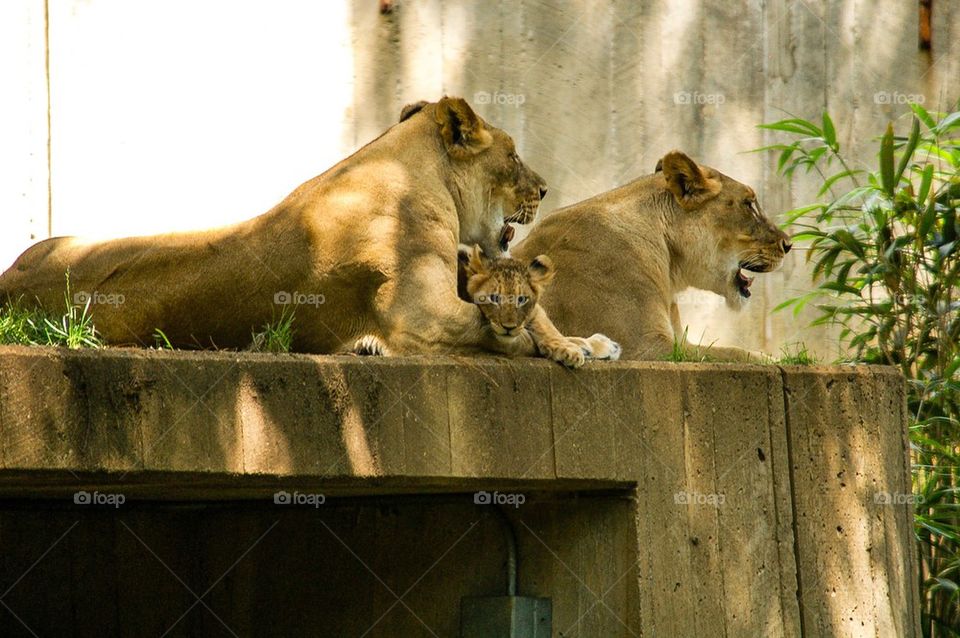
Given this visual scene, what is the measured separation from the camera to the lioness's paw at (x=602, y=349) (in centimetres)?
512

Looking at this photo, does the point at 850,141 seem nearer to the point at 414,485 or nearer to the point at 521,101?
the point at 521,101

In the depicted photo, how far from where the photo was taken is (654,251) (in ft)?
21.3

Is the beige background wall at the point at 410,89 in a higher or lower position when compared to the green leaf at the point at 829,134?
higher

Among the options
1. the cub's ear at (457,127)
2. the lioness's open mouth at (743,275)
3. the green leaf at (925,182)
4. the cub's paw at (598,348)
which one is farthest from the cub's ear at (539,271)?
the green leaf at (925,182)

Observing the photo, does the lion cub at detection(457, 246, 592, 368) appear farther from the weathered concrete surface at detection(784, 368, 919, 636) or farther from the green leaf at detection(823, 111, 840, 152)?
the green leaf at detection(823, 111, 840, 152)

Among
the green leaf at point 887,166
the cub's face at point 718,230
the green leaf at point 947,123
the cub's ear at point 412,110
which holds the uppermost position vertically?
the green leaf at point 947,123

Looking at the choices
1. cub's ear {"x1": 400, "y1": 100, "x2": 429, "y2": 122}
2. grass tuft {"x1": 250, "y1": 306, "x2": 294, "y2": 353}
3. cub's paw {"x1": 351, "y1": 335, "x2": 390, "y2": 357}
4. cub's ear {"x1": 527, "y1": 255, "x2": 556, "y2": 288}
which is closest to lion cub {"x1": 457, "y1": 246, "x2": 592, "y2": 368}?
cub's ear {"x1": 527, "y1": 255, "x2": 556, "y2": 288}

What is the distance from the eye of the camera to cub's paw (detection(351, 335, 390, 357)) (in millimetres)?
4984

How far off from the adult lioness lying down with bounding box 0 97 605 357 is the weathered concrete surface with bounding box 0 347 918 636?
1.20 feet

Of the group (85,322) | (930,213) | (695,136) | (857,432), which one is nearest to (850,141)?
(695,136)

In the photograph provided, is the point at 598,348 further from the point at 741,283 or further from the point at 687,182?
the point at 741,283

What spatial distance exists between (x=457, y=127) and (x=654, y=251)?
1.29 m

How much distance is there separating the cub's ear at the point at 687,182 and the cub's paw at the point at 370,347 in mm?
1991

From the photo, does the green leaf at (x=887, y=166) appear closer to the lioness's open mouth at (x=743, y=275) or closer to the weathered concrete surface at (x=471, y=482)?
the lioness's open mouth at (x=743, y=275)
